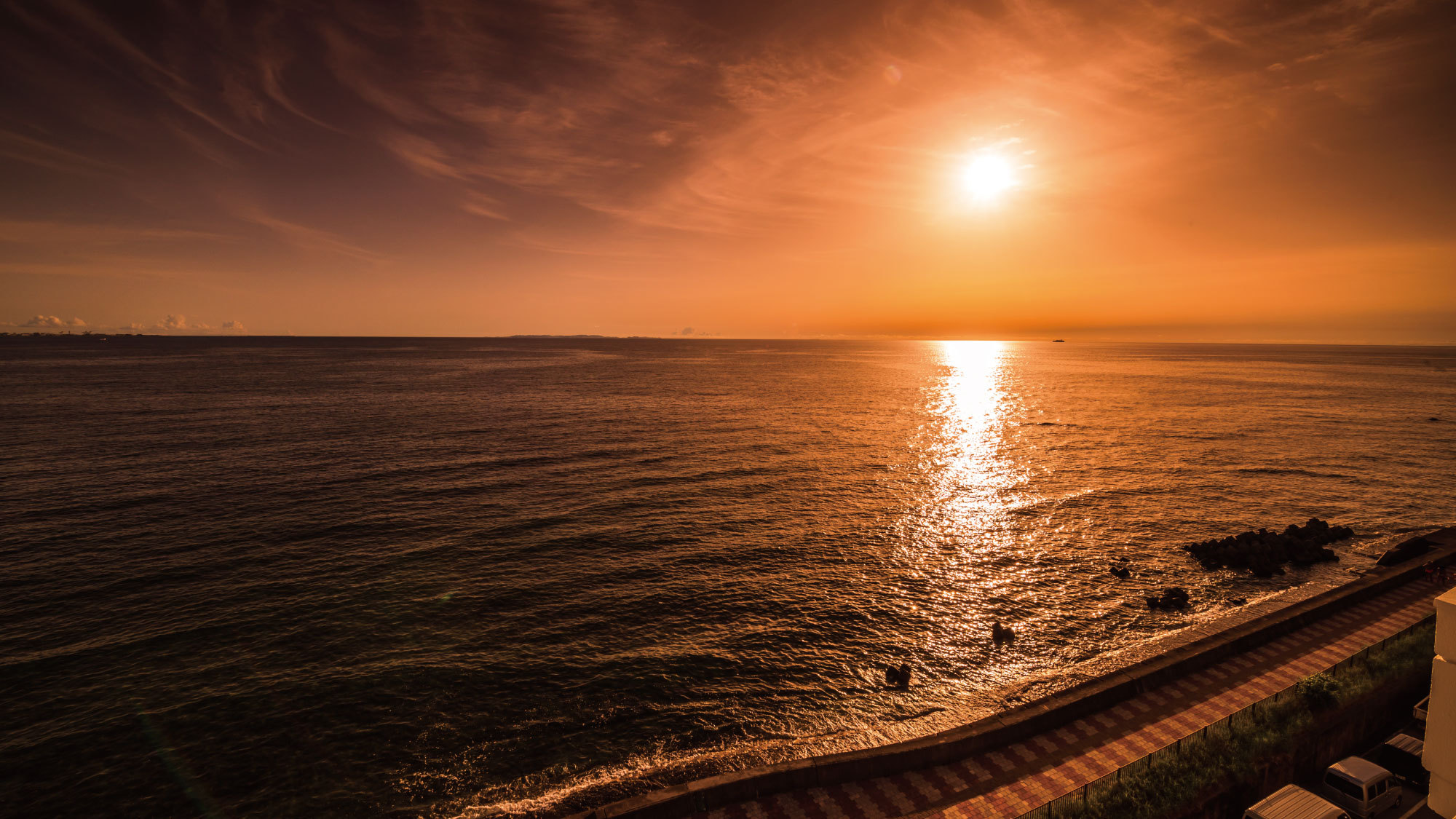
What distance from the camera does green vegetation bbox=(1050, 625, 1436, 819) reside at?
15914 millimetres

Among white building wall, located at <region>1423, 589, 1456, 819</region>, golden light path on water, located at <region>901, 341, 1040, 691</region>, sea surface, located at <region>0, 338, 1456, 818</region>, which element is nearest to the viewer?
white building wall, located at <region>1423, 589, 1456, 819</region>

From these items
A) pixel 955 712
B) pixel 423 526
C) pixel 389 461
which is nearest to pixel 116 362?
pixel 389 461

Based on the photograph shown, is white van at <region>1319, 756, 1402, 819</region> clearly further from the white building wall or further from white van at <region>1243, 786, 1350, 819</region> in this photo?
the white building wall

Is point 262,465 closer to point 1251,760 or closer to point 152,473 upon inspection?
point 152,473

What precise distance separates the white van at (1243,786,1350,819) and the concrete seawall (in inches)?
197

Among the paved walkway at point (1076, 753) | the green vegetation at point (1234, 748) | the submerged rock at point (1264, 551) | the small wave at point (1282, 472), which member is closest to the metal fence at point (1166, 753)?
the green vegetation at point (1234, 748)

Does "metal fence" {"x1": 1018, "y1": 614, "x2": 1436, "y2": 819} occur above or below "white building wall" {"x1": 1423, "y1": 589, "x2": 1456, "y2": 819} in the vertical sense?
below

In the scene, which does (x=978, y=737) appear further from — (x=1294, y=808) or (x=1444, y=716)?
(x=1444, y=716)

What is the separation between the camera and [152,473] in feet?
167

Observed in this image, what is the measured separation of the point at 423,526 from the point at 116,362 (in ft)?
757

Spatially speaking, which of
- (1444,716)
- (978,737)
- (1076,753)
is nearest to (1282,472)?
(1076,753)

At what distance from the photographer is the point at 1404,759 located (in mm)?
18828

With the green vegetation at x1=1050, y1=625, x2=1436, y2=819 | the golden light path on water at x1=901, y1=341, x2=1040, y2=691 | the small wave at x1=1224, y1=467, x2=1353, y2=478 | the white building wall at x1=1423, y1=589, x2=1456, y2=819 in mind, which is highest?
the white building wall at x1=1423, y1=589, x2=1456, y2=819

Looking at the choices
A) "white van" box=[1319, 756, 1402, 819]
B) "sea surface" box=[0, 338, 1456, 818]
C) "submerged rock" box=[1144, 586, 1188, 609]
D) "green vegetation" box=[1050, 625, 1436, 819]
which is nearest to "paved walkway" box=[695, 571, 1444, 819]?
"green vegetation" box=[1050, 625, 1436, 819]
